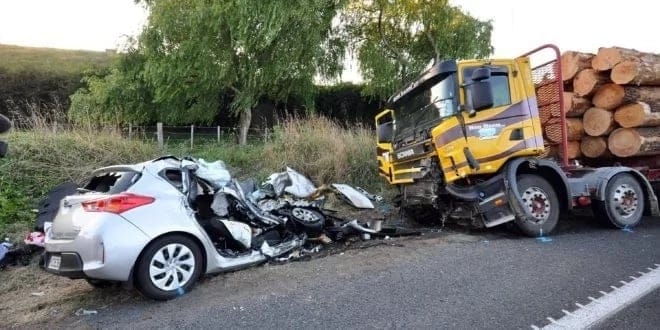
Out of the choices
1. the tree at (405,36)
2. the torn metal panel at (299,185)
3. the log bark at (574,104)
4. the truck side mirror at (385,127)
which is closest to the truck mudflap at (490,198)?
the truck side mirror at (385,127)

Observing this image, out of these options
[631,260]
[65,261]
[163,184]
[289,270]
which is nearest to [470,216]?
[631,260]

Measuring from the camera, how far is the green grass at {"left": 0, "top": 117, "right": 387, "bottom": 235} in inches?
348

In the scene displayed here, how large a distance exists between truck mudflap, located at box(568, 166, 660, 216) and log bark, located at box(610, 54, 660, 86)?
1.47m

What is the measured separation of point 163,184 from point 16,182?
5668 mm

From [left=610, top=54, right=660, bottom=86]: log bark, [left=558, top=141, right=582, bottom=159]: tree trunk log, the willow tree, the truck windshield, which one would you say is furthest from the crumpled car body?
the willow tree

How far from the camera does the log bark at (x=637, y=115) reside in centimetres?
783

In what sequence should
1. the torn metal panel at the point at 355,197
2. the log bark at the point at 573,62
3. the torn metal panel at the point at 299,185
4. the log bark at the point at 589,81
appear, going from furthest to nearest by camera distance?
the torn metal panel at the point at 299,185 < the torn metal panel at the point at 355,197 < the log bark at the point at 573,62 < the log bark at the point at 589,81

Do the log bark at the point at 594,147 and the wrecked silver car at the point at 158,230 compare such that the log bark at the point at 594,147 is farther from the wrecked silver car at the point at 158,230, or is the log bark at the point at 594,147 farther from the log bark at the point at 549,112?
the wrecked silver car at the point at 158,230

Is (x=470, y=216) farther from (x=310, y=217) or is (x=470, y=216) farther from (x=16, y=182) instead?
(x=16, y=182)

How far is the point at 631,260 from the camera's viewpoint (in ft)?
17.9

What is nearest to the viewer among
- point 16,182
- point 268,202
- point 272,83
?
point 268,202

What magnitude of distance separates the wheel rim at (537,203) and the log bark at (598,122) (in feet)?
7.16

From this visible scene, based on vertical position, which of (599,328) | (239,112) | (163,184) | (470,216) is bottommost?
(599,328)

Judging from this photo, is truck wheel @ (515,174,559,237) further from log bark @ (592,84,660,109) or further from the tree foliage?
the tree foliage
